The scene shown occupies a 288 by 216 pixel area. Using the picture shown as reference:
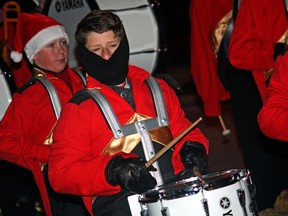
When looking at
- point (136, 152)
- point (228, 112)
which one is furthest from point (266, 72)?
point (228, 112)

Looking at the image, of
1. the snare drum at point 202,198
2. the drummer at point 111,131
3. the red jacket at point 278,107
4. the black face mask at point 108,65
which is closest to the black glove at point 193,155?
the drummer at point 111,131

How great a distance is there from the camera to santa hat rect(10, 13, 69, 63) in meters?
6.33

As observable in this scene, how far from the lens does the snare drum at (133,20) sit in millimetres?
6852

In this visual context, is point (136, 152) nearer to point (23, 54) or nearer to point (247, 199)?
point (247, 199)

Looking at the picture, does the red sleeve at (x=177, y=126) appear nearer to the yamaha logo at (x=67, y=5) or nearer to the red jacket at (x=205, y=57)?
the yamaha logo at (x=67, y=5)

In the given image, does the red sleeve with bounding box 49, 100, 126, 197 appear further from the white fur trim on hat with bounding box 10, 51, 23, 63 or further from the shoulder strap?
the white fur trim on hat with bounding box 10, 51, 23, 63

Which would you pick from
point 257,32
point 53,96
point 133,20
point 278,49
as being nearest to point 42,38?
point 53,96

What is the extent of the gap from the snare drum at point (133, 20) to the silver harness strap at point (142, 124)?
1946mm

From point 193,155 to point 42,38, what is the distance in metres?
1.85

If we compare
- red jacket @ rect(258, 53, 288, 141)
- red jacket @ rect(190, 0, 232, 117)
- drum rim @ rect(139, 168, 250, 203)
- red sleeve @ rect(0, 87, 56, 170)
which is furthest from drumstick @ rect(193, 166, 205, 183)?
red jacket @ rect(190, 0, 232, 117)

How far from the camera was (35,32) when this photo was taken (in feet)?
21.0

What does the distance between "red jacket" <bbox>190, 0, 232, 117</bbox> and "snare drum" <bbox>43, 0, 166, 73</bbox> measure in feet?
1.89

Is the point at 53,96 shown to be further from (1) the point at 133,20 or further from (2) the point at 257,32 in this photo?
(2) the point at 257,32

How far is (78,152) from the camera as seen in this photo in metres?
4.75
